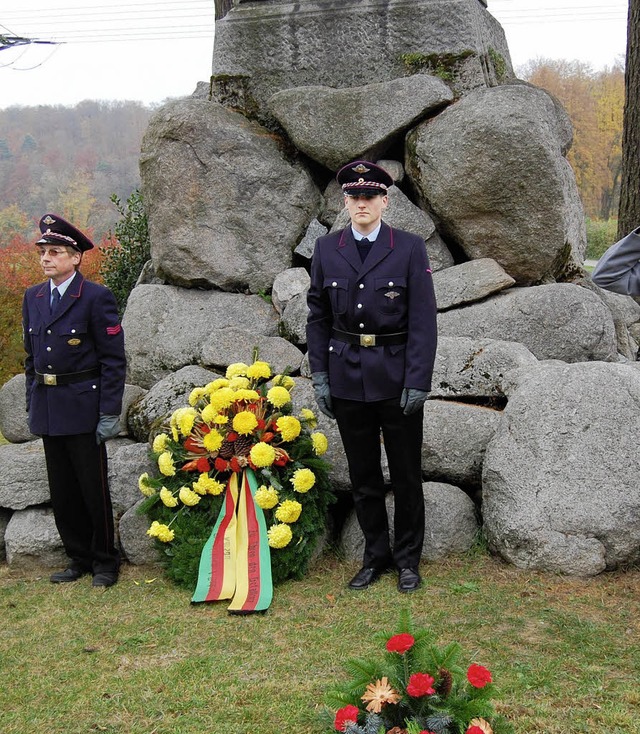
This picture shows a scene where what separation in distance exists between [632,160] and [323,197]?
107 inches

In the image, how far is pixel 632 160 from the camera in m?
7.56

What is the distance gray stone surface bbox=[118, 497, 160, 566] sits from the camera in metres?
5.17

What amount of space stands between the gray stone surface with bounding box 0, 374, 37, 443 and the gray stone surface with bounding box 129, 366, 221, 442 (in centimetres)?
78

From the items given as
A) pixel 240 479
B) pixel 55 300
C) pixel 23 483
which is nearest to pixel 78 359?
pixel 55 300

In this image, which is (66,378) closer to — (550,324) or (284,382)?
(284,382)

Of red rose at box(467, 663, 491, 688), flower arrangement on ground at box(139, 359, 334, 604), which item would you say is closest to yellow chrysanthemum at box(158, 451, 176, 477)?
flower arrangement on ground at box(139, 359, 334, 604)

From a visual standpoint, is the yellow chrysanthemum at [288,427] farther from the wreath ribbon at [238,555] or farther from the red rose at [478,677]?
the red rose at [478,677]

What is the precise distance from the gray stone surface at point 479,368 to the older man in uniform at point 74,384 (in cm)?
193

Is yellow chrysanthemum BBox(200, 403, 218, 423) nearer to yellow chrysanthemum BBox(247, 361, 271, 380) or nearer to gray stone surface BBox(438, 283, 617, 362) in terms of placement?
yellow chrysanthemum BBox(247, 361, 271, 380)

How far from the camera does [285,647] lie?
3.98 metres

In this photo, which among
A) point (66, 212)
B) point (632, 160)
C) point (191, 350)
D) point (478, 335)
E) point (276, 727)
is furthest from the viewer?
point (66, 212)

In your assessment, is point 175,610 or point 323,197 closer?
point 175,610

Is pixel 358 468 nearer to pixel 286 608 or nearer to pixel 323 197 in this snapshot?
pixel 286 608

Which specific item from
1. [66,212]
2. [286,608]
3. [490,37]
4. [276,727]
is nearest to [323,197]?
[490,37]
